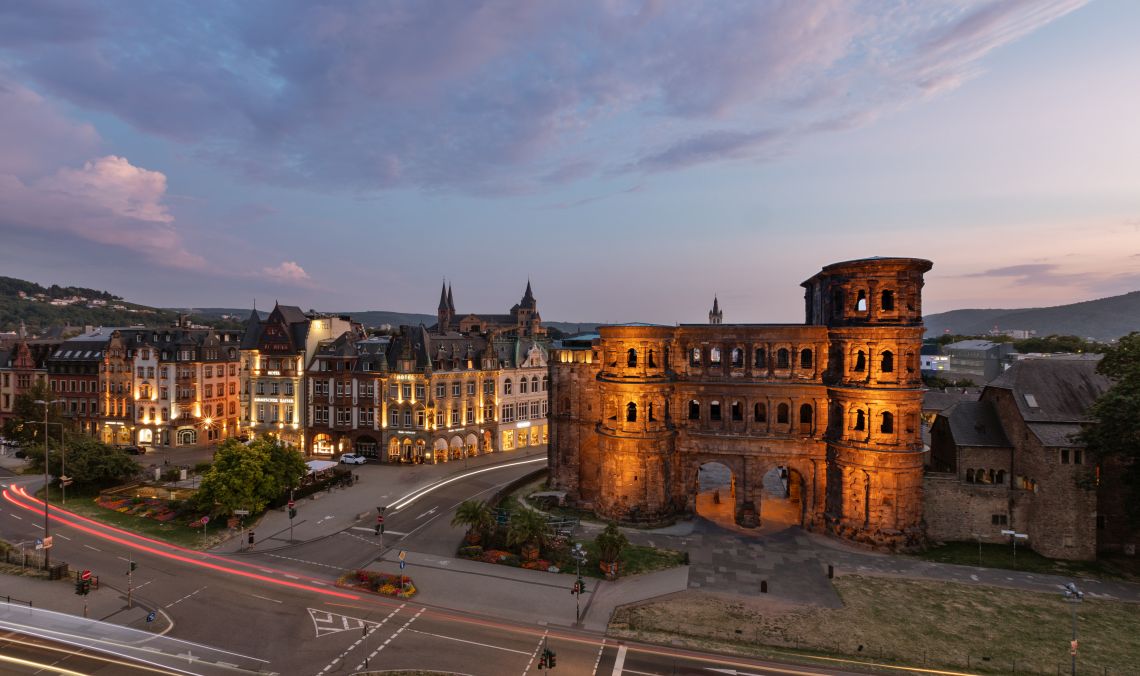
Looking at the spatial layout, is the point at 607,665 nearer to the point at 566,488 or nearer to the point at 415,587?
the point at 415,587

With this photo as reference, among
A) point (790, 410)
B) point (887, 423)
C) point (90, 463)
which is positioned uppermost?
point (790, 410)

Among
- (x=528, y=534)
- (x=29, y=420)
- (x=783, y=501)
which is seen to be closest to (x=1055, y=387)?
(x=783, y=501)

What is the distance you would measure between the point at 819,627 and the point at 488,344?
5702 centimetres

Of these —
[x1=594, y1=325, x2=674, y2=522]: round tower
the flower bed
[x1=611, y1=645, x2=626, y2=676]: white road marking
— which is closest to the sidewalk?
the flower bed

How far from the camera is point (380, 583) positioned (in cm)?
3475

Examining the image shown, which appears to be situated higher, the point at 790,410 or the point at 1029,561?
the point at 790,410

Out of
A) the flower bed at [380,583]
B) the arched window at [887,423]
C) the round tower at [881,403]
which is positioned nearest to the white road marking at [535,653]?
the flower bed at [380,583]

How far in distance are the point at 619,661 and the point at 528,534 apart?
13942 mm

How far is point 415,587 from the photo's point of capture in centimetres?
3503

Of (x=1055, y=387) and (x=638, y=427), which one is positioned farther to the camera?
(x=638, y=427)

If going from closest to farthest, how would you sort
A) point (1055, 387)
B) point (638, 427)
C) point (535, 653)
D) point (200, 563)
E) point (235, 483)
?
point (535, 653) < point (200, 563) < point (1055, 387) < point (235, 483) < point (638, 427)

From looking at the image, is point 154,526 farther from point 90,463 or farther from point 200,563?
point 90,463

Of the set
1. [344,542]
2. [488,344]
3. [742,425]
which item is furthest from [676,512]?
[488,344]

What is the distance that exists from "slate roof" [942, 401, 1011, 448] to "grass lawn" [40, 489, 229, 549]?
6459 cm
